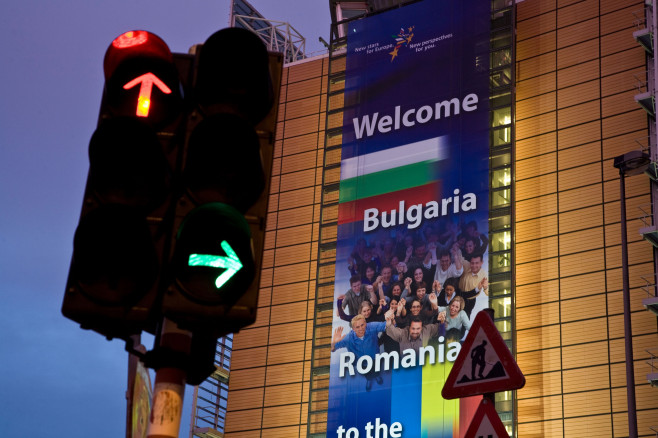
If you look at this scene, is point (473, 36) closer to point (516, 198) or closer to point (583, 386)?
point (516, 198)

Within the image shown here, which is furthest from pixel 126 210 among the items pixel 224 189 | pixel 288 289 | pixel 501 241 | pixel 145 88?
pixel 288 289

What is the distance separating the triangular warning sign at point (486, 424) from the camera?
241 inches

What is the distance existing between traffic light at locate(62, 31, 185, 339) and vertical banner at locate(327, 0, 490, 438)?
37480mm

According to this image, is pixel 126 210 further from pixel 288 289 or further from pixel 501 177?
pixel 288 289

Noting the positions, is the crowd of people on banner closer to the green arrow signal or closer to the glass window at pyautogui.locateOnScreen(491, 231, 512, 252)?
the glass window at pyautogui.locateOnScreen(491, 231, 512, 252)

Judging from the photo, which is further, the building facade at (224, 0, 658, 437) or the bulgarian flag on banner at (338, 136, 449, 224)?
the bulgarian flag on banner at (338, 136, 449, 224)

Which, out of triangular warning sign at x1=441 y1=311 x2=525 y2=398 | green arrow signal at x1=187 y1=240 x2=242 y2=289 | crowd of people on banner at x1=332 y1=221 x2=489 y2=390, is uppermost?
crowd of people on banner at x1=332 y1=221 x2=489 y2=390

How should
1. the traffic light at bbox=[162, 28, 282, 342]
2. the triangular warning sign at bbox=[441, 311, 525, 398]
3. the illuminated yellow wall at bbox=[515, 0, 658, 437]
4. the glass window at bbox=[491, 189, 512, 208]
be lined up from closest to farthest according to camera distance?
the traffic light at bbox=[162, 28, 282, 342] < the triangular warning sign at bbox=[441, 311, 525, 398] < the illuminated yellow wall at bbox=[515, 0, 658, 437] < the glass window at bbox=[491, 189, 512, 208]

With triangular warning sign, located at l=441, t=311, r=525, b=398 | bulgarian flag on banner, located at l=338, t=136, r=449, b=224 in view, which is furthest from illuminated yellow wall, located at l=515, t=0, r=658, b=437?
triangular warning sign, located at l=441, t=311, r=525, b=398

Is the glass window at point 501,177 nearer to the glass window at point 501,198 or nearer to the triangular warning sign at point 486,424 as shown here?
the glass window at point 501,198

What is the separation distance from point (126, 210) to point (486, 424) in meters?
3.24

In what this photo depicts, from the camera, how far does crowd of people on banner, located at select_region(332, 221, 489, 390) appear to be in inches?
1656

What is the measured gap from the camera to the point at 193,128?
3.87 meters

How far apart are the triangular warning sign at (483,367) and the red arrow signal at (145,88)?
3039mm
